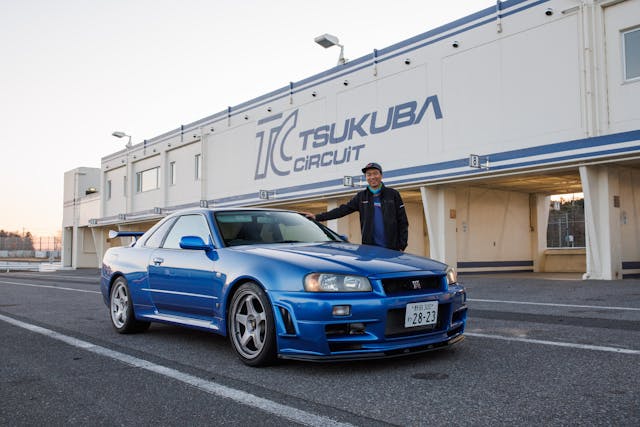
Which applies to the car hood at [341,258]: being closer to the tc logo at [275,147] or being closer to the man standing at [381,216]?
the man standing at [381,216]

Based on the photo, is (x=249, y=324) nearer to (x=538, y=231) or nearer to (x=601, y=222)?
(x=601, y=222)

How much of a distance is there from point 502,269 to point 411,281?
18165 millimetres

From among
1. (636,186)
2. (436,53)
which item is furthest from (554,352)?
(436,53)

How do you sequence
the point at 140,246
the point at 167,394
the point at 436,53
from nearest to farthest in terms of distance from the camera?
the point at 167,394 < the point at 140,246 < the point at 436,53

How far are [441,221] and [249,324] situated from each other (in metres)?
14.5

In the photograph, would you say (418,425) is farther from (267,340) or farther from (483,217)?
(483,217)

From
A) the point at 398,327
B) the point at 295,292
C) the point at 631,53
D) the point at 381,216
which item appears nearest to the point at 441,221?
the point at 631,53

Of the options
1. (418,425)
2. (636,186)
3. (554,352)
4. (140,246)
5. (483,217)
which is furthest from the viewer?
(483,217)

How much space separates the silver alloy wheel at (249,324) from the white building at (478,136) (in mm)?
11375

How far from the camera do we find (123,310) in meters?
6.31

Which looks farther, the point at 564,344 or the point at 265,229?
the point at 265,229

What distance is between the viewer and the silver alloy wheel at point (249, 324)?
171 inches

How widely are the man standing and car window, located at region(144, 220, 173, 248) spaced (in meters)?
1.61

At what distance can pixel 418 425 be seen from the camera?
2.85m
